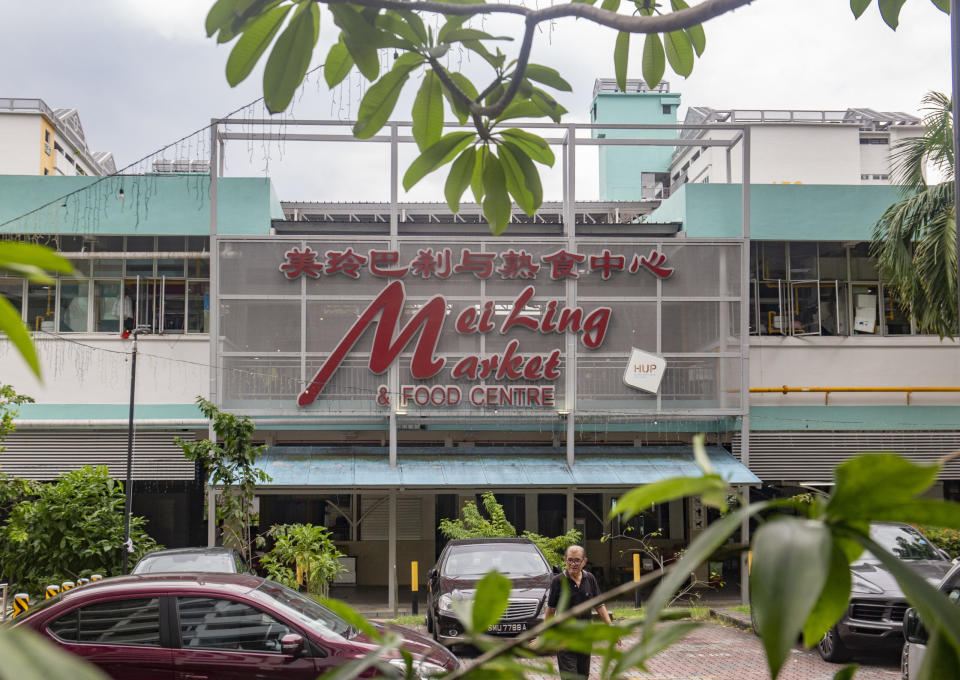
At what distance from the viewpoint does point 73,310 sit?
2125 centimetres

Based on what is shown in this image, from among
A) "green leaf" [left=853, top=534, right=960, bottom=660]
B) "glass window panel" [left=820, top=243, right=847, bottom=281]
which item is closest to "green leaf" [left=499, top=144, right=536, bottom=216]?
"green leaf" [left=853, top=534, right=960, bottom=660]

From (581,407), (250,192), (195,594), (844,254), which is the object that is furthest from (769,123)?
(195,594)

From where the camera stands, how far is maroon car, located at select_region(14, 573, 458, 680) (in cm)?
742

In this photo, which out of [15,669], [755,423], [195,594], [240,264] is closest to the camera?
[15,669]

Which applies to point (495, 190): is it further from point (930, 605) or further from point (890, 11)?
point (930, 605)

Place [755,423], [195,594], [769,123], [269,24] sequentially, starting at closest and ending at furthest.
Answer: [269,24]
[195,594]
[755,423]
[769,123]

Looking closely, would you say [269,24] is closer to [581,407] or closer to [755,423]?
[581,407]

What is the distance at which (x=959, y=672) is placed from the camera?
846mm

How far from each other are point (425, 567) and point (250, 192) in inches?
362

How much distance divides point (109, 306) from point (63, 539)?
6387mm

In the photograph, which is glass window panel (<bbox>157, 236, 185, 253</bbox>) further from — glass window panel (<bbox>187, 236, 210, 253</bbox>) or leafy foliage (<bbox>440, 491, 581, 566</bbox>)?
leafy foliage (<bbox>440, 491, 581, 566</bbox>)

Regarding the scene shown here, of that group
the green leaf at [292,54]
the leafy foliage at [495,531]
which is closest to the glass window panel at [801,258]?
the leafy foliage at [495,531]

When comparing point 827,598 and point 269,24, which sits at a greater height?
point 269,24

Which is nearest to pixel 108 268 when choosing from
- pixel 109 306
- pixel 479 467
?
pixel 109 306
